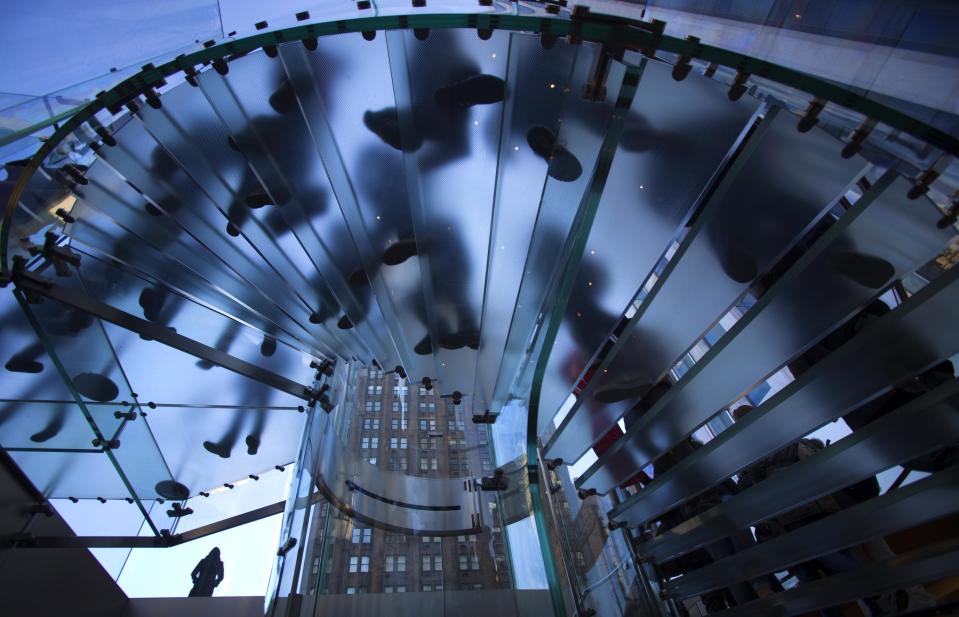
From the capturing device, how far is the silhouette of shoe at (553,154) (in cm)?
220

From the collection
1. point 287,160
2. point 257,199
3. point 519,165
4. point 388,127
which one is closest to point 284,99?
point 287,160

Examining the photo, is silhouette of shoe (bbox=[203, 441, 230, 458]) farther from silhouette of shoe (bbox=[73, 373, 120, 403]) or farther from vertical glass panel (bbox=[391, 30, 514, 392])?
vertical glass panel (bbox=[391, 30, 514, 392])

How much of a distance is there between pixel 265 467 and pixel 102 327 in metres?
2.14

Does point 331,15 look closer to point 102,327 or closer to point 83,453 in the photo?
point 102,327

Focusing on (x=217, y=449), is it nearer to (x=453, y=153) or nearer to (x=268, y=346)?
(x=268, y=346)

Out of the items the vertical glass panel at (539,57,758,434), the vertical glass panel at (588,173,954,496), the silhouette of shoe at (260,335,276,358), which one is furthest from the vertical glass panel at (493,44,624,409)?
the silhouette of shoe at (260,335,276,358)

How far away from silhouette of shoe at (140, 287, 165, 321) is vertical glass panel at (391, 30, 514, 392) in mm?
1893

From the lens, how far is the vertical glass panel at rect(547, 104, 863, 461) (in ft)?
5.56

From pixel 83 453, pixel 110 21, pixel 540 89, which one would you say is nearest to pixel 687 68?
pixel 540 89

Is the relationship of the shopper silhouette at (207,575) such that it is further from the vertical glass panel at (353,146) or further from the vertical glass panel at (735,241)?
the vertical glass panel at (735,241)

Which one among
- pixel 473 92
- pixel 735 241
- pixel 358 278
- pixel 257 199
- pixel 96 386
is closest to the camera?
pixel 735 241

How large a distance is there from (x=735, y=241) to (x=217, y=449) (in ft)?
13.9

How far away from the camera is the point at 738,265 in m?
2.08

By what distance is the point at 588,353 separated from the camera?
117 inches
